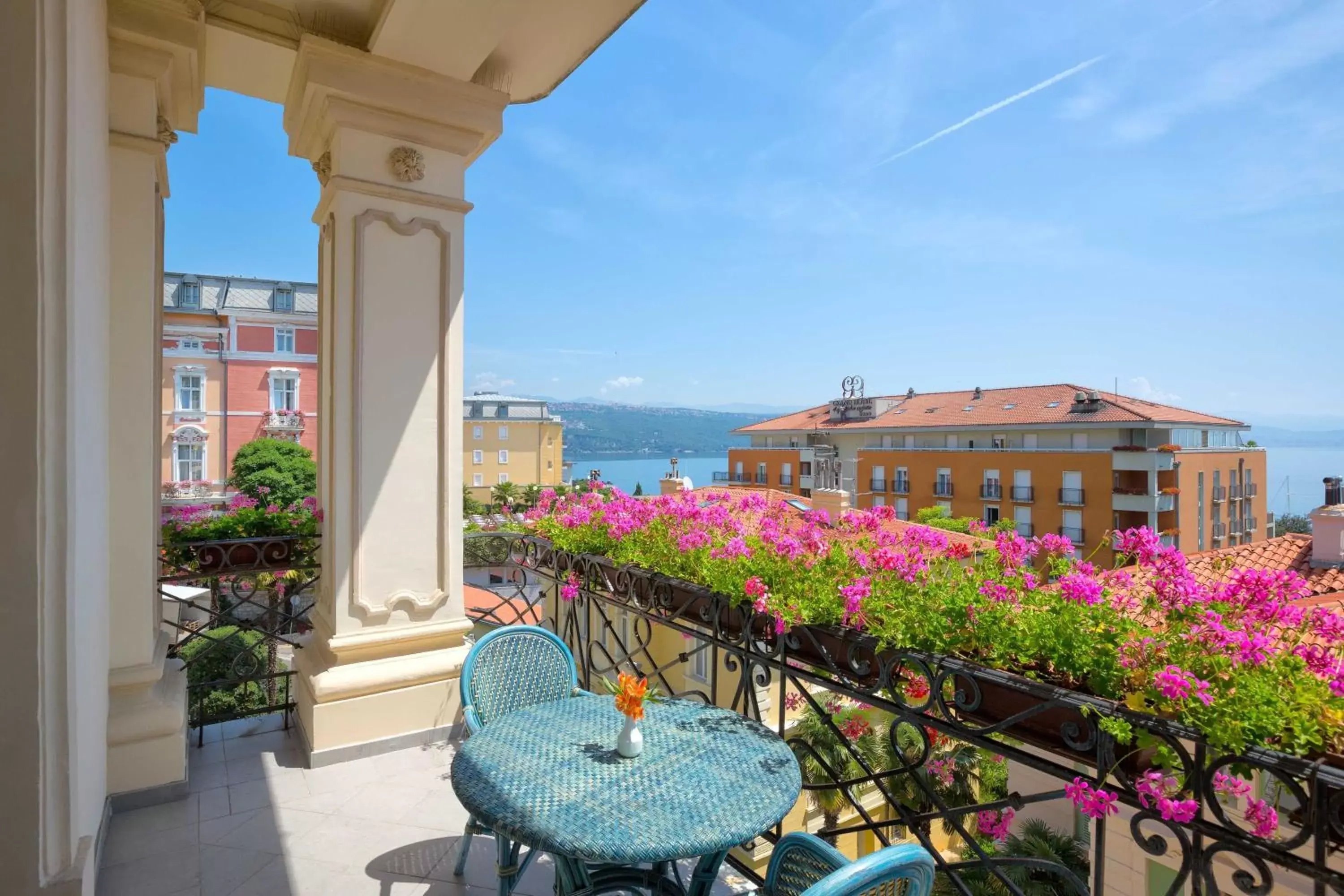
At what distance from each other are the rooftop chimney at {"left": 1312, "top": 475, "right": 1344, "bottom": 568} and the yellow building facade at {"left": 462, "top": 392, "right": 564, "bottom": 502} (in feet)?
126

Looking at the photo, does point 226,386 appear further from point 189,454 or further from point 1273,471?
point 1273,471

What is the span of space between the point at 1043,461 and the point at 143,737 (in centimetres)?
3061

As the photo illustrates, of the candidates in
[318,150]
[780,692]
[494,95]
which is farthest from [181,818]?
[494,95]

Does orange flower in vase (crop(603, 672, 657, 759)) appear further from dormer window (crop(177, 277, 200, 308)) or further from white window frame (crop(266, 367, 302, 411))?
dormer window (crop(177, 277, 200, 308))

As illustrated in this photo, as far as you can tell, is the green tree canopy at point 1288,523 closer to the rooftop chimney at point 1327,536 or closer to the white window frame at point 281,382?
the rooftop chimney at point 1327,536

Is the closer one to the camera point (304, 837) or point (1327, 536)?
point (304, 837)

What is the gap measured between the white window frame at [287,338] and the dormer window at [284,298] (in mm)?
1748

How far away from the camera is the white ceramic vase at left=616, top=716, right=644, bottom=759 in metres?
1.66

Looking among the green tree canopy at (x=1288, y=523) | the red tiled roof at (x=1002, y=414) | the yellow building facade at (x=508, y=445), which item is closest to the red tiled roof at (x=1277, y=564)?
the red tiled roof at (x=1002, y=414)

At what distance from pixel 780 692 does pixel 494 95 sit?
9.82 feet

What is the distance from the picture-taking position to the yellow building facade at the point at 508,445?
1689 inches

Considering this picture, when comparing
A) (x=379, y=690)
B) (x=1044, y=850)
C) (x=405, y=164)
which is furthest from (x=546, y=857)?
(x=1044, y=850)

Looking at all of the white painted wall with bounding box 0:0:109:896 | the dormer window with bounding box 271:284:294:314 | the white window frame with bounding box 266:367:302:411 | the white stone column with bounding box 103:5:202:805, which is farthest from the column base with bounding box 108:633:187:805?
the dormer window with bounding box 271:284:294:314

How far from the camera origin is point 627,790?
1497 millimetres
